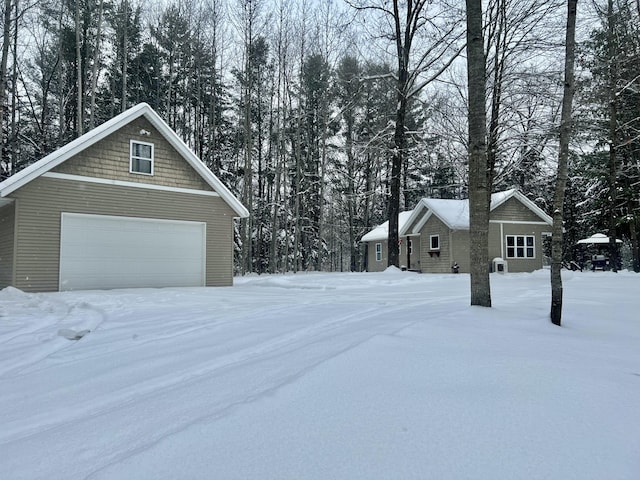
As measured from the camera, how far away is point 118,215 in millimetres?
11203

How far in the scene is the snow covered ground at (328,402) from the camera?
1733 millimetres

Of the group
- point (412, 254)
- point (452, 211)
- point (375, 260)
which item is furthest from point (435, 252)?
point (375, 260)

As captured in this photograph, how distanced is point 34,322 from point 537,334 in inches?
235

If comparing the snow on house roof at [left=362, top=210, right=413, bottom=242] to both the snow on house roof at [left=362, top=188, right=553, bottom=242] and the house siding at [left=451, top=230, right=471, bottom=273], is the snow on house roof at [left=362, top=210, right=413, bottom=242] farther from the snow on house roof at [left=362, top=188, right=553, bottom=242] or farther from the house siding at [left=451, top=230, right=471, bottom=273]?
the house siding at [left=451, top=230, right=471, bottom=273]

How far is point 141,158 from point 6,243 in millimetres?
3908

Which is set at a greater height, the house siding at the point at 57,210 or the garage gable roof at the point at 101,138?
the garage gable roof at the point at 101,138

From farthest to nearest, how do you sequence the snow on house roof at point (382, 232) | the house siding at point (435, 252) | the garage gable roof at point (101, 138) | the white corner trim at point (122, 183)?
the snow on house roof at point (382, 232) → the house siding at point (435, 252) → the white corner trim at point (122, 183) → the garage gable roof at point (101, 138)

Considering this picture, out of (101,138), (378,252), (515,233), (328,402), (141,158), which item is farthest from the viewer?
(378,252)

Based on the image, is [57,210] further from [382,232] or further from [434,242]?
[382,232]

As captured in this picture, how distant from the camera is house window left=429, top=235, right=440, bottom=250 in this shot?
68.7ft

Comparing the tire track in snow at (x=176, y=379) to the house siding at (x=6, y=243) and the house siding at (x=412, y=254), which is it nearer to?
the house siding at (x=6, y=243)

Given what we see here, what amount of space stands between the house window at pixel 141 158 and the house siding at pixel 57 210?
57cm

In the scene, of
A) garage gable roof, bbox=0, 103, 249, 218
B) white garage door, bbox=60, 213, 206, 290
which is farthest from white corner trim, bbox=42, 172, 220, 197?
white garage door, bbox=60, 213, 206, 290

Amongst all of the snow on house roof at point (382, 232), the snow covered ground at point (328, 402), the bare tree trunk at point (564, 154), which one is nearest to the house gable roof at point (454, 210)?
the snow on house roof at point (382, 232)
